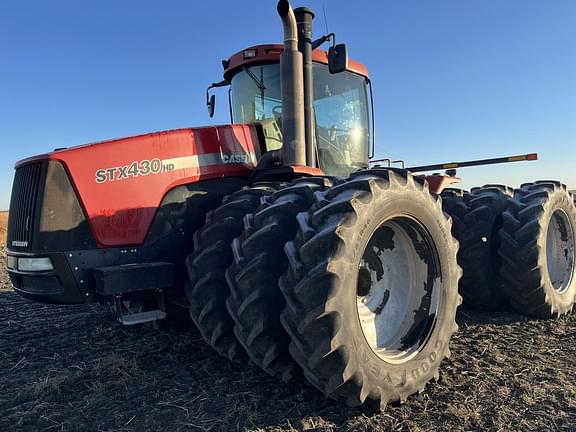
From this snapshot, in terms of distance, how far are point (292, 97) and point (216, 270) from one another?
150cm

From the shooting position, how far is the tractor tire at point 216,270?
3.09 m

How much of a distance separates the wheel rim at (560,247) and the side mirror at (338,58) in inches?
132

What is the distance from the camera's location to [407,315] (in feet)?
10.7

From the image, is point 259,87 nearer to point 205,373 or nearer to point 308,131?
point 308,131

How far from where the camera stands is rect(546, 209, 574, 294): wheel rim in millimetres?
5422

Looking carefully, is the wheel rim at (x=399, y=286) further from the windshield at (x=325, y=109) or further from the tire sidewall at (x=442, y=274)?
the windshield at (x=325, y=109)

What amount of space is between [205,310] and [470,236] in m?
3.09

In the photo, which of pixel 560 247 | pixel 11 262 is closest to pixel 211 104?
pixel 11 262

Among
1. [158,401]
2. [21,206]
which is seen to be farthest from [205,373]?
[21,206]

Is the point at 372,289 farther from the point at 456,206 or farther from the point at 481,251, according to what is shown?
the point at 456,206

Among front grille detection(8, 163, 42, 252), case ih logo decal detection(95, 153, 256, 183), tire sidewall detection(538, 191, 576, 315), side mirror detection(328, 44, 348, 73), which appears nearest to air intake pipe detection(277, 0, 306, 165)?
side mirror detection(328, 44, 348, 73)

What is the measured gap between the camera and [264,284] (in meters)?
2.72

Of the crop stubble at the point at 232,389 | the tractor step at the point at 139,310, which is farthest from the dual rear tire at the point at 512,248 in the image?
the tractor step at the point at 139,310

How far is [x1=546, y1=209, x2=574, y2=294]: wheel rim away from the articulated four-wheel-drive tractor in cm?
266
